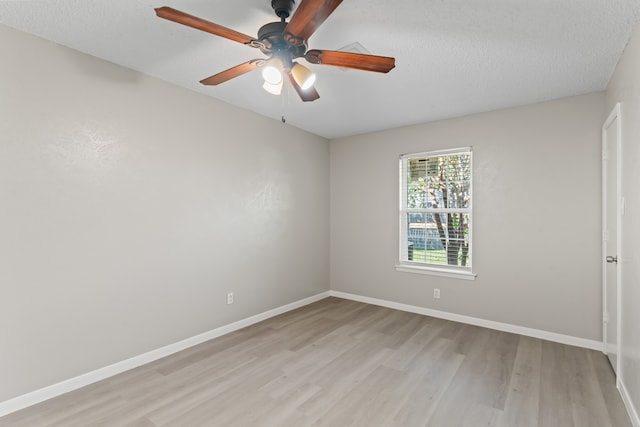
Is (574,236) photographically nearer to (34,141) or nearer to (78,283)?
(78,283)

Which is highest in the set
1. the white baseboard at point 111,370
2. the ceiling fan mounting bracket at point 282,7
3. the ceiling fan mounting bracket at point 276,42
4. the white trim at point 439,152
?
the ceiling fan mounting bracket at point 282,7

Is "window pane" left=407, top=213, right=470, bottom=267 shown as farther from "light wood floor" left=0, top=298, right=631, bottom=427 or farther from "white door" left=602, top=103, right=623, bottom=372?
"white door" left=602, top=103, right=623, bottom=372

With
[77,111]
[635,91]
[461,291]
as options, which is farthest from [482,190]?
[77,111]

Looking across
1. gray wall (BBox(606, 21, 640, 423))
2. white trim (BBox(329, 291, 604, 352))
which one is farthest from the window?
gray wall (BBox(606, 21, 640, 423))

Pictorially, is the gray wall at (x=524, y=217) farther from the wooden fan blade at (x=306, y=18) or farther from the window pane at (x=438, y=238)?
the wooden fan blade at (x=306, y=18)

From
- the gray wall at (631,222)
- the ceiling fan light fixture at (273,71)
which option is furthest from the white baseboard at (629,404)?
the ceiling fan light fixture at (273,71)

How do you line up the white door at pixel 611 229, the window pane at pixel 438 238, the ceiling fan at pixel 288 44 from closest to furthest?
the ceiling fan at pixel 288 44, the white door at pixel 611 229, the window pane at pixel 438 238

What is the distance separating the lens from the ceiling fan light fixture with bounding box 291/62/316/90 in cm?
189

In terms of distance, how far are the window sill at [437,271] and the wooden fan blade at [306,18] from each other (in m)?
3.23

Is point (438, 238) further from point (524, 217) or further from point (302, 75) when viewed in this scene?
point (302, 75)

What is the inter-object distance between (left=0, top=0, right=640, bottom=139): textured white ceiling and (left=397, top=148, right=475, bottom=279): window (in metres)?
0.92

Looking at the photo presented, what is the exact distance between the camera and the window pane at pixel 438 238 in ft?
12.8

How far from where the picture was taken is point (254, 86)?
9.89 ft

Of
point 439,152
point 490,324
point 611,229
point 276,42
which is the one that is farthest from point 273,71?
point 490,324
